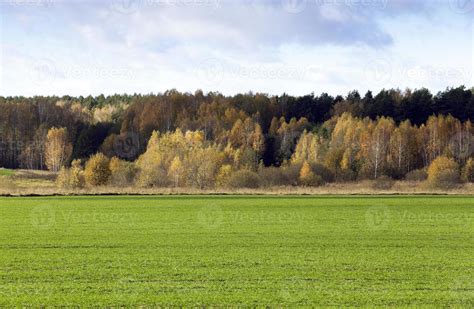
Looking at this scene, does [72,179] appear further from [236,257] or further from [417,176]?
[236,257]

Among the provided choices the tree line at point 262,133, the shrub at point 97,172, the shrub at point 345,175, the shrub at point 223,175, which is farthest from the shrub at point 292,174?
the shrub at point 97,172

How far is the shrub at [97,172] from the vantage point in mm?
83938

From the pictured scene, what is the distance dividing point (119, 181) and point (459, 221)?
5569 centimetres

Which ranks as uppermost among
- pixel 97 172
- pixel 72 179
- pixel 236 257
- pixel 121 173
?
pixel 97 172

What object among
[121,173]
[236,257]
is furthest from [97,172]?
[236,257]

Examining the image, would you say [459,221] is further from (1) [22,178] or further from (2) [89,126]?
(2) [89,126]

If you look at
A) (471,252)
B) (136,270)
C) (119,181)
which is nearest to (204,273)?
(136,270)

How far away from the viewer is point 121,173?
278 ft

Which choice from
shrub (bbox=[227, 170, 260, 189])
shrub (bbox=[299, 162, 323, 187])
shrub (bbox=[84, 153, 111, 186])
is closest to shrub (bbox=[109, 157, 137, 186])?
shrub (bbox=[84, 153, 111, 186])

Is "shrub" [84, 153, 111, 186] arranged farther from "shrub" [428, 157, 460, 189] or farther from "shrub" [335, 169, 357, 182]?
"shrub" [428, 157, 460, 189]

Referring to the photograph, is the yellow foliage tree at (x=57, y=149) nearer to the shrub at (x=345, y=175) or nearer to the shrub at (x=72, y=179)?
the shrub at (x=72, y=179)

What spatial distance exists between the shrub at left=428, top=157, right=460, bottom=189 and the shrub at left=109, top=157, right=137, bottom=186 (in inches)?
1674

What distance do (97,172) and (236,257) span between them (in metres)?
65.0

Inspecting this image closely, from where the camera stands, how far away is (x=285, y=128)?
13138 cm
